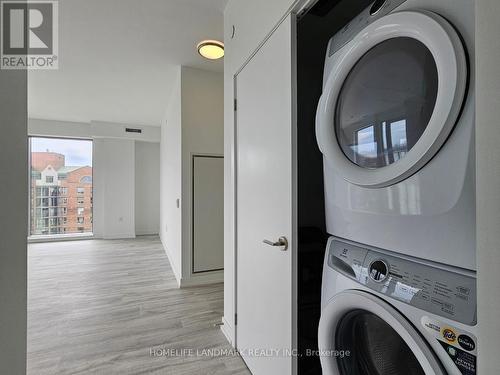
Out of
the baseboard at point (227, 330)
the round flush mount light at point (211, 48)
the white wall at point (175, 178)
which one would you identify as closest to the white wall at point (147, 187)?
the white wall at point (175, 178)

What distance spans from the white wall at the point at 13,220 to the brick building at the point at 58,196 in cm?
590

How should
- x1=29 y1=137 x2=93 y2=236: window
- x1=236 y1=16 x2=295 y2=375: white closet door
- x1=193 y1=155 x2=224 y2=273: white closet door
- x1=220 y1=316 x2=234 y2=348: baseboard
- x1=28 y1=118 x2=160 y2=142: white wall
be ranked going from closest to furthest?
x1=236 y1=16 x2=295 y2=375: white closet door, x1=220 y1=316 x2=234 y2=348: baseboard, x1=193 y1=155 x2=224 y2=273: white closet door, x1=28 y1=118 x2=160 y2=142: white wall, x1=29 y1=137 x2=93 y2=236: window

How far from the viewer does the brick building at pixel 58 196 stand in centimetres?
553

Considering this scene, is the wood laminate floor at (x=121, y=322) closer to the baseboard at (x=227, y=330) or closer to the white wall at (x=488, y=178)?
the baseboard at (x=227, y=330)

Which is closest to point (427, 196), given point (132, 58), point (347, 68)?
point (347, 68)

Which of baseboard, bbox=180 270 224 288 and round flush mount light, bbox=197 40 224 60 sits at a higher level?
round flush mount light, bbox=197 40 224 60

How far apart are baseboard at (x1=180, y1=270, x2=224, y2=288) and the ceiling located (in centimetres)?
269

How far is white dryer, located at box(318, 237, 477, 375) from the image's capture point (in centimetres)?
55

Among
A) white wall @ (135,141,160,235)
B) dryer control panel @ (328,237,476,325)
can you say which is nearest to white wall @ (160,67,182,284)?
dryer control panel @ (328,237,476,325)

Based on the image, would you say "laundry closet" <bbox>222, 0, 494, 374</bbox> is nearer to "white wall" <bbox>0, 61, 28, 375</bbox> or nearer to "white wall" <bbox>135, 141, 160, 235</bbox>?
"white wall" <bbox>0, 61, 28, 375</bbox>

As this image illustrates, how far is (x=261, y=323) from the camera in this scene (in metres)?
1.46

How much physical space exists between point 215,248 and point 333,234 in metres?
2.49

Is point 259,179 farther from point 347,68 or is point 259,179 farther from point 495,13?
point 495,13

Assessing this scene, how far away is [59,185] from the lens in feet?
18.7
